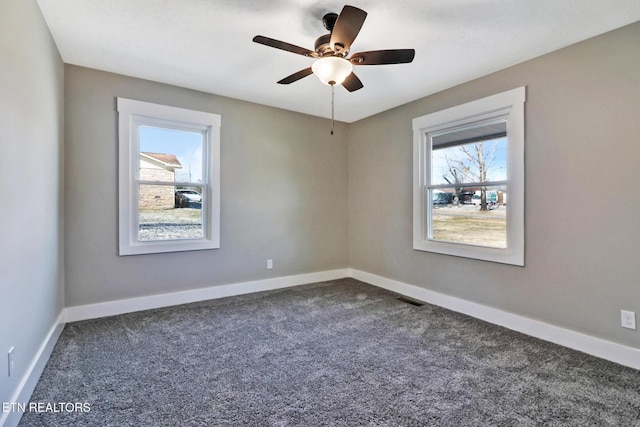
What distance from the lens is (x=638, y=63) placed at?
2.22 m

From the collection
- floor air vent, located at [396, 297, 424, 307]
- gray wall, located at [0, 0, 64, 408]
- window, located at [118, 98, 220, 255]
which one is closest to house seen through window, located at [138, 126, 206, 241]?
window, located at [118, 98, 220, 255]

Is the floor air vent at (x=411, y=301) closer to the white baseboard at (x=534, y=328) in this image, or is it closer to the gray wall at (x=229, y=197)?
the white baseboard at (x=534, y=328)

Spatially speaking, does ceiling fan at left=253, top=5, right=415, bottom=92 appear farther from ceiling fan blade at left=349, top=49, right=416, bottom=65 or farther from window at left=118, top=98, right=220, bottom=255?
window at left=118, top=98, right=220, bottom=255

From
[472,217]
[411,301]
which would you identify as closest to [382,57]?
[472,217]

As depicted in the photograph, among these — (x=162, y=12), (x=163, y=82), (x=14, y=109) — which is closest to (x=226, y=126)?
(x=163, y=82)

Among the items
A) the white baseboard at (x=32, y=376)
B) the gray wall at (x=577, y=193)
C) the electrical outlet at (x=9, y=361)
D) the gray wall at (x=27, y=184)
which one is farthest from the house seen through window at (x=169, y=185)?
the gray wall at (x=577, y=193)

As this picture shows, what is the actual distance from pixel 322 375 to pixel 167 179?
8.98 feet

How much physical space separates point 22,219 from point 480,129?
3.89 meters

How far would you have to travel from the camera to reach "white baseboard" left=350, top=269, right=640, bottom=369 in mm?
2279

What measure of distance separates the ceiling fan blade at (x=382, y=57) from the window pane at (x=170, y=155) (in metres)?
2.34

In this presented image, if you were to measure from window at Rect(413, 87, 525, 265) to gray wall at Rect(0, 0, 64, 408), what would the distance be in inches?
140

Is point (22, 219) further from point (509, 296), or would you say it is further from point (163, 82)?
point (509, 296)

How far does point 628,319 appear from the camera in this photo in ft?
7.43

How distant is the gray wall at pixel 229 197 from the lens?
3.04m
